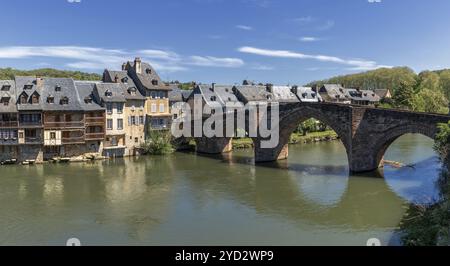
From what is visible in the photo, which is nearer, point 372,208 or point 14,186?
point 372,208

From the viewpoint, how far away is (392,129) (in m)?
33.8

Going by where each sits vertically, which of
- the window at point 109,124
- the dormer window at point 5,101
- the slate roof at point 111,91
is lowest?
the window at point 109,124

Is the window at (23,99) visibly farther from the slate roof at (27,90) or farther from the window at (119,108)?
the window at (119,108)

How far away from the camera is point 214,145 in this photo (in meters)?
50.4

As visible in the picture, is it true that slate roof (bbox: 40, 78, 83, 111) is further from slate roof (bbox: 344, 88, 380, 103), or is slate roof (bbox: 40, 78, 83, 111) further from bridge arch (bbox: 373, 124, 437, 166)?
slate roof (bbox: 344, 88, 380, 103)

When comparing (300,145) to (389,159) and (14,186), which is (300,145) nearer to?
(389,159)

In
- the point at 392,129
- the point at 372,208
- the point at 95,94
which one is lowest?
the point at 372,208

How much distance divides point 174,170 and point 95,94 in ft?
47.9

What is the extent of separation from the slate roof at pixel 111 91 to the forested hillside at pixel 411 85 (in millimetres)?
53392

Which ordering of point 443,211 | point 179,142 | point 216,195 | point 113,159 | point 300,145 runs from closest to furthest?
point 443,211
point 216,195
point 113,159
point 179,142
point 300,145

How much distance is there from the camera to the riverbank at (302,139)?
54.9 meters

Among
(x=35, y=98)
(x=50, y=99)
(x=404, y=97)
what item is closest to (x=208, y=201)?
(x=50, y=99)

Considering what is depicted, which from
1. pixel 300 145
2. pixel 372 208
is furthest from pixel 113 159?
pixel 372 208

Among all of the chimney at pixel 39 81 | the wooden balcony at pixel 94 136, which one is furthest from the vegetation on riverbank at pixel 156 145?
the chimney at pixel 39 81
